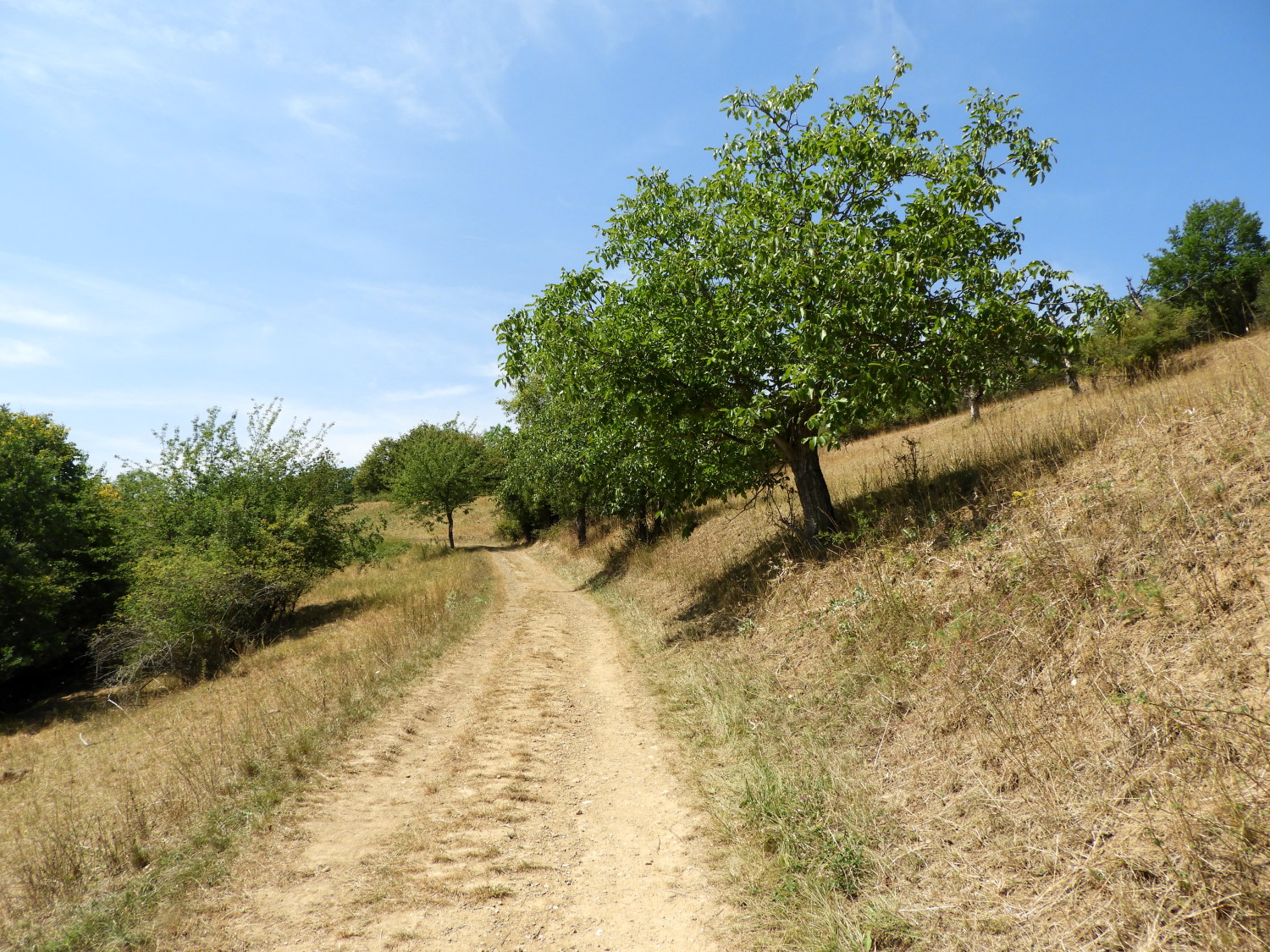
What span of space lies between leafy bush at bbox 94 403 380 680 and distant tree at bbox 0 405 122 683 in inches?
74.3

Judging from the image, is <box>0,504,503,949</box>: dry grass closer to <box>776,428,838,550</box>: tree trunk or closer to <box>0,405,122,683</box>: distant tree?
<box>0,405,122,683</box>: distant tree

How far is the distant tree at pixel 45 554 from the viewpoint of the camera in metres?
18.3

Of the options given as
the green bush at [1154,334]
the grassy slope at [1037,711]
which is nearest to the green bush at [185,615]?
the grassy slope at [1037,711]

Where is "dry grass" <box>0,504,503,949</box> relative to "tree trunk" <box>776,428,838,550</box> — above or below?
below

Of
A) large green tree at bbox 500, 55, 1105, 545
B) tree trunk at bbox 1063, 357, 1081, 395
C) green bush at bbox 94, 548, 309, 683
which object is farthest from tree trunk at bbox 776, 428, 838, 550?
green bush at bbox 94, 548, 309, 683

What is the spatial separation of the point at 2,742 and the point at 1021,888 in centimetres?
2150

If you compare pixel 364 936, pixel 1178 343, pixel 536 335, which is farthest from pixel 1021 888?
pixel 1178 343

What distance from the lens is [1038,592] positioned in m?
5.54

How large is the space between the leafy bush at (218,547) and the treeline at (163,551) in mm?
44

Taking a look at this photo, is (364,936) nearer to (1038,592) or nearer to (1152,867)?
(1152,867)

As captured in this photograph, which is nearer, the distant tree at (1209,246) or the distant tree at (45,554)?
the distant tree at (45,554)

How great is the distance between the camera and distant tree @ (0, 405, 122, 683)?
18.3m

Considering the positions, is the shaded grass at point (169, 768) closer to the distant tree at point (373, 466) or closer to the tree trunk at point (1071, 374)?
the tree trunk at point (1071, 374)

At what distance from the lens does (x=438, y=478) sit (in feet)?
136
